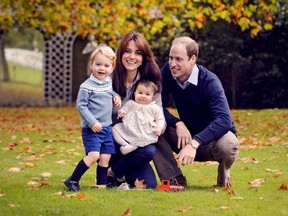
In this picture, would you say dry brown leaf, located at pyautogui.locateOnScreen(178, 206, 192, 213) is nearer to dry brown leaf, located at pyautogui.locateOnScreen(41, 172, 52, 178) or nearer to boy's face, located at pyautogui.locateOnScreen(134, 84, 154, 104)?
boy's face, located at pyautogui.locateOnScreen(134, 84, 154, 104)

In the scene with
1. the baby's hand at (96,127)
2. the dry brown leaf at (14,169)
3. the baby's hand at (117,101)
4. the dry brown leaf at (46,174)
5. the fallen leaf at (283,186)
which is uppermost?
the baby's hand at (117,101)

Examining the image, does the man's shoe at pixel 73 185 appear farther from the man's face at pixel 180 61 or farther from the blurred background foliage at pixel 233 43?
the blurred background foliage at pixel 233 43

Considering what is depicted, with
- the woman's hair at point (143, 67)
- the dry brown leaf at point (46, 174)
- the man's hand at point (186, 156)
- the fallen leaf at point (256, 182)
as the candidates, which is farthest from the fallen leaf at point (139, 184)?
the dry brown leaf at point (46, 174)

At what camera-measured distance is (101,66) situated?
700 cm

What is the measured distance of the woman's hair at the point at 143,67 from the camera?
7.24 m

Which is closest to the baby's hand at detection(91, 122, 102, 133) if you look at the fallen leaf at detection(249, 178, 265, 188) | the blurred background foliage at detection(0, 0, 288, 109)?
the fallen leaf at detection(249, 178, 265, 188)

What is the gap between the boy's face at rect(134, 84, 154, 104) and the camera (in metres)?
7.08

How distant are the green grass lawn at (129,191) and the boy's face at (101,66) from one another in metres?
1.16

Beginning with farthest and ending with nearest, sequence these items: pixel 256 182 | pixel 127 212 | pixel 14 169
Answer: pixel 14 169 → pixel 256 182 → pixel 127 212

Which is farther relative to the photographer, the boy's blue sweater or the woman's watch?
the boy's blue sweater

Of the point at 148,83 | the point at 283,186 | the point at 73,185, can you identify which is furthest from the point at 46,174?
the point at 283,186

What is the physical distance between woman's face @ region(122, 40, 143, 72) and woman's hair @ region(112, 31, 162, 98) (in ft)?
0.11

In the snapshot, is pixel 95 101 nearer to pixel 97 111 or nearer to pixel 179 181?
pixel 97 111

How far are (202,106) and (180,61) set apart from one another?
518 millimetres
